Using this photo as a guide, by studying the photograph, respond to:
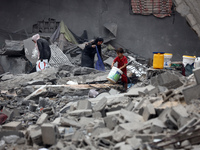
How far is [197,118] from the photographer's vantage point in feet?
11.2

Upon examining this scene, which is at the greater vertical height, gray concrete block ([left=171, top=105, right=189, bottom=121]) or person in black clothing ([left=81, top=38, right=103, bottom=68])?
person in black clothing ([left=81, top=38, right=103, bottom=68])

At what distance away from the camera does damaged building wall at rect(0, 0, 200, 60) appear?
13.9 metres

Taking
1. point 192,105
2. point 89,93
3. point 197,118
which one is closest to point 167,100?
point 192,105

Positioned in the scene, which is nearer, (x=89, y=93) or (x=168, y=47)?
(x=89, y=93)

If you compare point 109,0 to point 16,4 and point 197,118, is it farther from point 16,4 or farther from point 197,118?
point 197,118

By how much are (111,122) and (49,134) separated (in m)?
0.88

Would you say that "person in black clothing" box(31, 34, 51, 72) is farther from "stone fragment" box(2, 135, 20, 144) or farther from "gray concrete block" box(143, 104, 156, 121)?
"gray concrete block" box(143, 104, 156, 121)

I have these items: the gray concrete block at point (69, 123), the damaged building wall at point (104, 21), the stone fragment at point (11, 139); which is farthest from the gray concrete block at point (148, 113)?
the damaged building wall at point (104, 21)

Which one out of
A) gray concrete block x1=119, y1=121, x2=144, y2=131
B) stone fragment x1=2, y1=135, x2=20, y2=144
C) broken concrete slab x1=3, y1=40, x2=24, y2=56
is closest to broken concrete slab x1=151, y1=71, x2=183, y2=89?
gray concrete block x1=119, y1=121, x2=144, y2=131

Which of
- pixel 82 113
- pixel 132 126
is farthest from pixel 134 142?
pixel 82 113

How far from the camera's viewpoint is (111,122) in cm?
386

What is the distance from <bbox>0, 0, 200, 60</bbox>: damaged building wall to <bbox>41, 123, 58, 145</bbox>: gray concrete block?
10807 mm

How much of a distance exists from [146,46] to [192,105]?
33.9ft

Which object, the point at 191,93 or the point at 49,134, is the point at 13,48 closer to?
the point at 49,134
